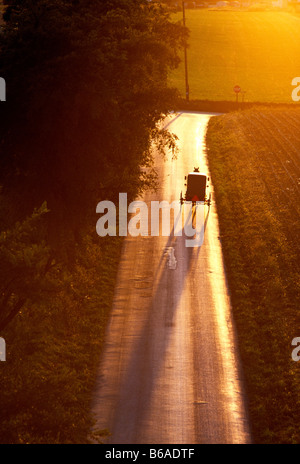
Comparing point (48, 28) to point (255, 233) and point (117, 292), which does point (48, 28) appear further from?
point (255, 233)

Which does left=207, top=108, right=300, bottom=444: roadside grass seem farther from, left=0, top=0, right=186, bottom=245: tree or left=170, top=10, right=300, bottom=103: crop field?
left=170, top=10, right=300, bottom=103: crop field

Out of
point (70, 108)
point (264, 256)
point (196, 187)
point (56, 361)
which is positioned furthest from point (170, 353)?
point (196, 187)

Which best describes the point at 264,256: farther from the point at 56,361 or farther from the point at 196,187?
the point at 56,361

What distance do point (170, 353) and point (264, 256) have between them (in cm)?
903

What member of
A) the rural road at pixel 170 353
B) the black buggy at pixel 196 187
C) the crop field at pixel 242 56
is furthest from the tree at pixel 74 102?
the crop field at pixel 242 56

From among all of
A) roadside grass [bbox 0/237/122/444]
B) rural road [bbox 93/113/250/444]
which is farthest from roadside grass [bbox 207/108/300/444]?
roadside grass [bbox 0/237/122/444]

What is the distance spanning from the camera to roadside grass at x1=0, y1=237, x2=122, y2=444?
56.1ft

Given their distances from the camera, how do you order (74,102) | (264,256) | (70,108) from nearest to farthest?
(74,102)
(70,108)
(264,256)

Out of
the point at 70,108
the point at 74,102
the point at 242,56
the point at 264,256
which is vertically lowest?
the point at 264,256

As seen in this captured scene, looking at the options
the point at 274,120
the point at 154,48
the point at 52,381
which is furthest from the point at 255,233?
the point at 274,120

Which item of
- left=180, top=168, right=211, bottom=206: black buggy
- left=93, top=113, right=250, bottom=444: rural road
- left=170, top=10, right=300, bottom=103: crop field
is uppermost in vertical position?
left=170, top=10, right=300, bottom=103: crop field

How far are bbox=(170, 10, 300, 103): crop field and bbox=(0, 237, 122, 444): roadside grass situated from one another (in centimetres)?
5286

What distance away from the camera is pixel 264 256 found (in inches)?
1129

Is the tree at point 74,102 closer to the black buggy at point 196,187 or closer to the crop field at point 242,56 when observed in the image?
the black buggy at point 196,187
